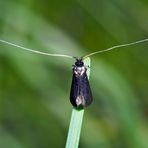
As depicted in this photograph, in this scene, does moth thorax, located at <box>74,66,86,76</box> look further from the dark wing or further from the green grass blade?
the green grass blade

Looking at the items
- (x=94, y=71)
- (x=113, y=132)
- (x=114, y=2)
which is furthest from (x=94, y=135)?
(x=114, y=2)

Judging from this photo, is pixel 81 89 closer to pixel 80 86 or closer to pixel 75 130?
pixel 80 86

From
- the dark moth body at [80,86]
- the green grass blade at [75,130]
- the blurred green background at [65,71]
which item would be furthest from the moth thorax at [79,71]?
the blurred green background at [65,71]

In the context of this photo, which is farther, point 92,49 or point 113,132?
point 92,49

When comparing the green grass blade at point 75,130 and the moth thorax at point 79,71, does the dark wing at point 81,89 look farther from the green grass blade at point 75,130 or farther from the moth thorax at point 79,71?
the green grass blade at point 75,130

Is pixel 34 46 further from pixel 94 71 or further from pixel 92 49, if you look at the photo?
pixel 92 49

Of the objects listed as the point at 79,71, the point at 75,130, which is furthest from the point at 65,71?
the point at 75,130

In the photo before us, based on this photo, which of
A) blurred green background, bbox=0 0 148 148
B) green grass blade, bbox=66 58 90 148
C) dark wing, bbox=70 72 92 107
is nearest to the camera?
green grass blade, bbox=66 58 90 148

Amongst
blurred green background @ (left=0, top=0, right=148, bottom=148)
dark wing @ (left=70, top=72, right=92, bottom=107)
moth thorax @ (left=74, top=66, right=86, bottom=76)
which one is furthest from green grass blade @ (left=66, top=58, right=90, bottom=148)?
blurred green background @ (left=0, top=0, right=148, bottom=148)

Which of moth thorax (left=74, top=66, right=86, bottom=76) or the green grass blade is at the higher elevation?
moth thorax (left=74, top=66, right=86, bottom=76)
